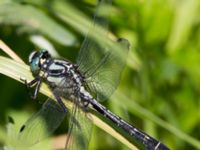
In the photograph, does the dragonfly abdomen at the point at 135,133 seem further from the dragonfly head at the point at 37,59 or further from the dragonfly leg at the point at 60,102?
the dragonfly head at the point at 37,59

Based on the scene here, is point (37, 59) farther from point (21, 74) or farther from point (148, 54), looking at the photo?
point (148, 54)

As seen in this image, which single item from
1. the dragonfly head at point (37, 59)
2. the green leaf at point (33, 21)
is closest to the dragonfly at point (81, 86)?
the dragonfly head at point (37, 59)

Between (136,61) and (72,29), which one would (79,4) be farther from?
(136,61)

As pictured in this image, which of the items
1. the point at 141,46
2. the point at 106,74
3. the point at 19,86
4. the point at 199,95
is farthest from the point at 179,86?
the point at 19,86

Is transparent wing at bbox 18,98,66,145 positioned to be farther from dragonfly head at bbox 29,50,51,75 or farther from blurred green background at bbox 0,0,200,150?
blurred green background at bbox 0,0,200,150

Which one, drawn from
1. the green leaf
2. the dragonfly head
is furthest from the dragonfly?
the green leaf

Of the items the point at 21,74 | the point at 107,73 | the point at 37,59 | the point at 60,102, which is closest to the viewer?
the point at 21,74

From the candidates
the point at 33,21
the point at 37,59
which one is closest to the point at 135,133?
the point at 37,59
